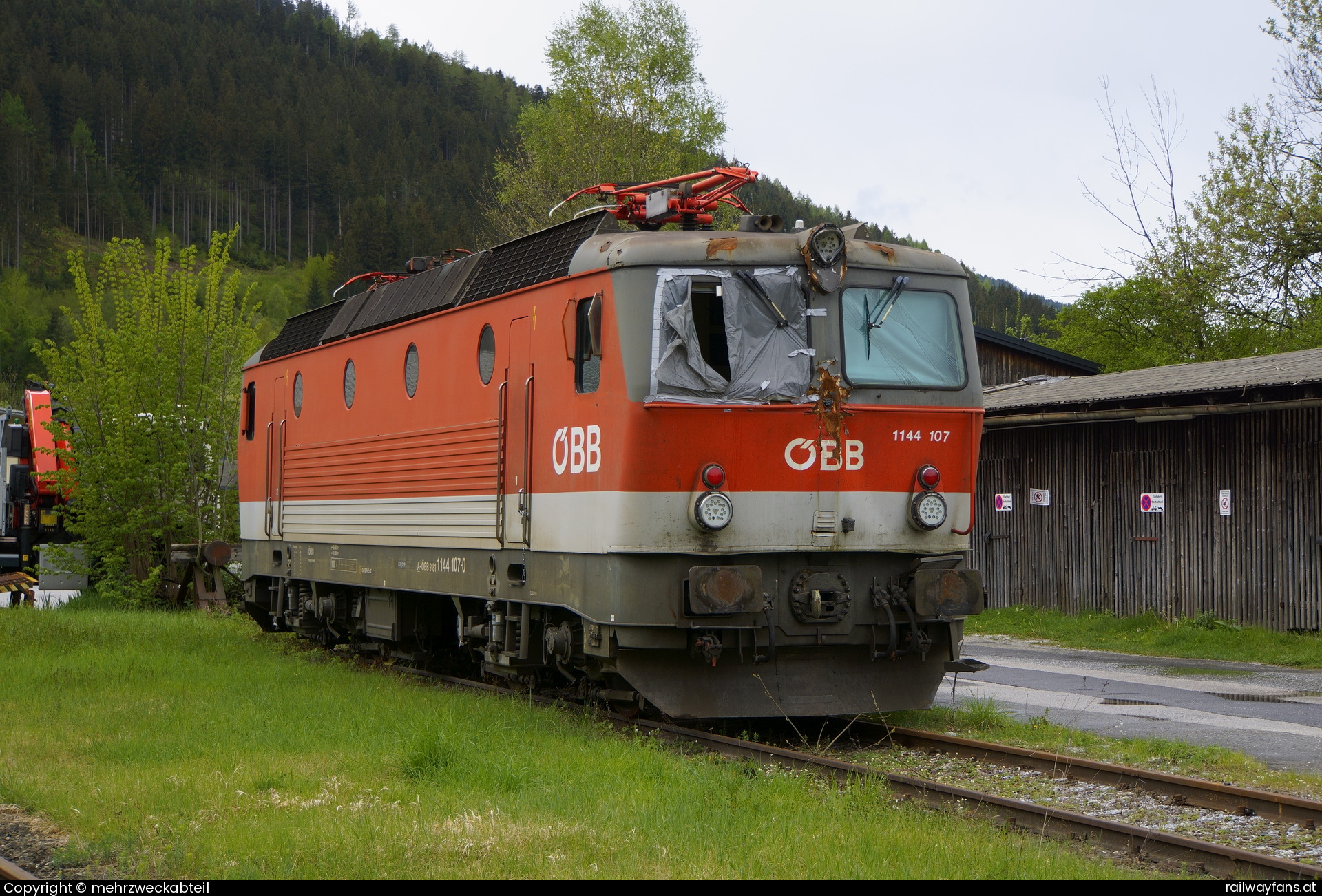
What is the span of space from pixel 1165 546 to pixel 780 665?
37.4 feet

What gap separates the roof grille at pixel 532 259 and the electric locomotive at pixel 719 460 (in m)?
0.03

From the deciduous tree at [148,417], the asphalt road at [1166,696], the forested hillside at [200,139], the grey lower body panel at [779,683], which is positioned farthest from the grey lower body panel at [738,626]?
the forested hillside at [200,139]

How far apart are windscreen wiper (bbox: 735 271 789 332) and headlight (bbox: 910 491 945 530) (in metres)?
1.62

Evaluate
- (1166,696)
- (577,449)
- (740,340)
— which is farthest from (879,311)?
(1166,696)

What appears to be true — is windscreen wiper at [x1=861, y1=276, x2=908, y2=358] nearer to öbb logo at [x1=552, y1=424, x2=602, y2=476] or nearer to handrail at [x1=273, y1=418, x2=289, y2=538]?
öbb logo at [x1=552, y1=424, x2=602, y2=476]

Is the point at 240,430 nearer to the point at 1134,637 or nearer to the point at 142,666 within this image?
the point at 142,666

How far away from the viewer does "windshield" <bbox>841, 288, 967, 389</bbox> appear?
9102mm

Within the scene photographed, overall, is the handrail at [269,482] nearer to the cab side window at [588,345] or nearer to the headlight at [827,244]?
the cab side window at [588,345]

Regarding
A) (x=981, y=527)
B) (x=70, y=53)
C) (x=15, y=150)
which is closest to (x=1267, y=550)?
(x=981, y=527)

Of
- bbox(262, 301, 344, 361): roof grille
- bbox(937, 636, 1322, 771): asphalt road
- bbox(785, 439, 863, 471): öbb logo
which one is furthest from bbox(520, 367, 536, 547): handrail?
bbox(262, 301, 344, 361): roof grille

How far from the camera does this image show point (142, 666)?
12719mm

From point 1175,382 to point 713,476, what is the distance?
41.0 feet

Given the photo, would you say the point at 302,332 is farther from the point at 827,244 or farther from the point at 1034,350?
the point at 1034,350

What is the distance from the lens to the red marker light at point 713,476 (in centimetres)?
859
